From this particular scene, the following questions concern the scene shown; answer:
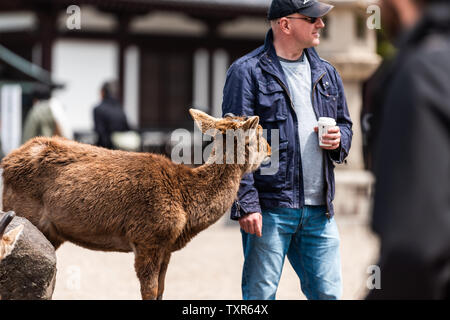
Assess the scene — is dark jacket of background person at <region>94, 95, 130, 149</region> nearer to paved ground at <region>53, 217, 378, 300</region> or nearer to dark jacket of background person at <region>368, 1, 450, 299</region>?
paved ground at <region>53, 217, 378, 300</region>

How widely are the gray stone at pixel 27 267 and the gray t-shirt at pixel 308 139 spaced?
1474mm

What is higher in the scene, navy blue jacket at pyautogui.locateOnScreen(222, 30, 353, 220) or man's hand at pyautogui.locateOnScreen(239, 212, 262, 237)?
navy blue jacket at pyautogui.locateOnScreen(222, 30, 353, 220)

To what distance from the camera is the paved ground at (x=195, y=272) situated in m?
6.82

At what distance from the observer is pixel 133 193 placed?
396cm

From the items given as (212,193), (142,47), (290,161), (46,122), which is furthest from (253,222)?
(142,47)

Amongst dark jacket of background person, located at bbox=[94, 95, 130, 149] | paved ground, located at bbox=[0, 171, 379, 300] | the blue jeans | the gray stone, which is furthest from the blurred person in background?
the blue jeans

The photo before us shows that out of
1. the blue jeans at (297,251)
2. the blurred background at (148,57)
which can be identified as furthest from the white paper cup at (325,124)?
the blurred background at (148,57)

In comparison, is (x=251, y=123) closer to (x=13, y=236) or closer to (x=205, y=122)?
(x=205, y=122)

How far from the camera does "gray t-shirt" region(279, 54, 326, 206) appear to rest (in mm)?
4108

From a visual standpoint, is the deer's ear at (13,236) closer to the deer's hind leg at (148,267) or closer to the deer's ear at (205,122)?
the deer's hind leg at (148,267)

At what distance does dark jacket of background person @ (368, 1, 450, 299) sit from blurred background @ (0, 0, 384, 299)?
30.1 feet

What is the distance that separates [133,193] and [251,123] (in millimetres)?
734
